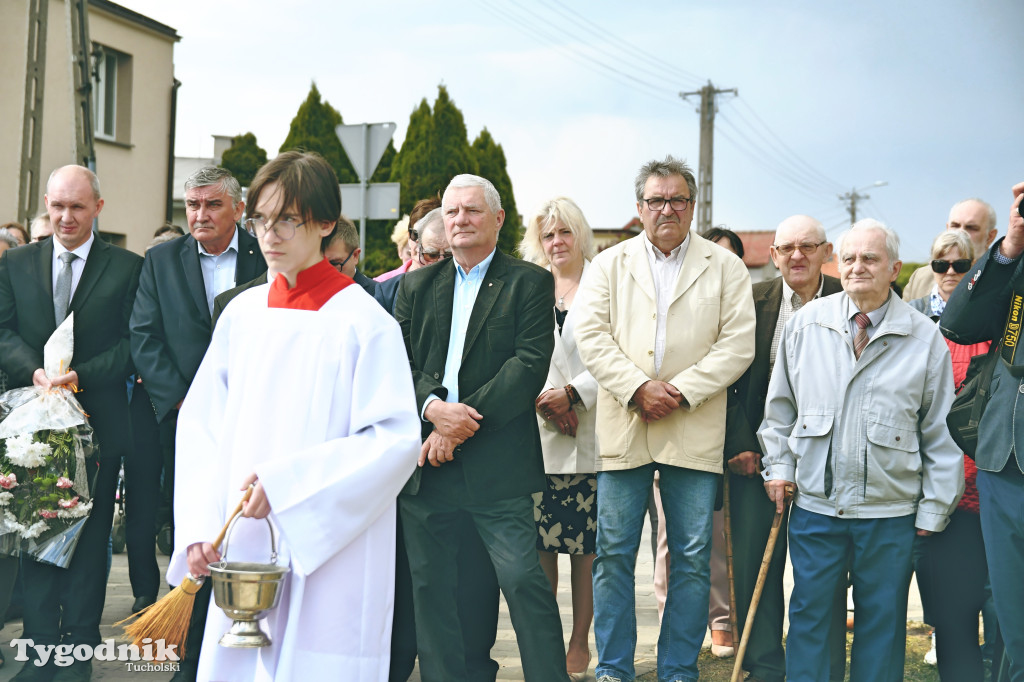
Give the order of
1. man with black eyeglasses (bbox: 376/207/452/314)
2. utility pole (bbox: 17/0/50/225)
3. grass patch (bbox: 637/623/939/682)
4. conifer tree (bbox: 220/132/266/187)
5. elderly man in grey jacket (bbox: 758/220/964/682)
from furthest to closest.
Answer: conifer tree (bbox: 220/132/266/187) → utility pole (bbox: 17/0/50/225) → man with black eyeglasses (bbox: 376/207/452/314) → grass patch (bbox: 637/623/939/682) → elderly man in grey jacket (bbox: 758/220/964/682)

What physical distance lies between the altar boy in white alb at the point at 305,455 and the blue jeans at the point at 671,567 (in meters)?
1.81

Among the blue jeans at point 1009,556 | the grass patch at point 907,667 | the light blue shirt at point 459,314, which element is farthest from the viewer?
the grass patch at point 907,667

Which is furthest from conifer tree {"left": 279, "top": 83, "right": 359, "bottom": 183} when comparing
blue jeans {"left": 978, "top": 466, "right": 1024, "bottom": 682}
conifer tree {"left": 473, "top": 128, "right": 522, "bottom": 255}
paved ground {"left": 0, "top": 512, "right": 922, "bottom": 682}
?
blue jeans {"left": 978, "top": 466, "right": 1024, "bottom": 682}

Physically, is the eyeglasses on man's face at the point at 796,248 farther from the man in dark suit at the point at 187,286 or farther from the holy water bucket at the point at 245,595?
the holy water bucket at the point at 245,595

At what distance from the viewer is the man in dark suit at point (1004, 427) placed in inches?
144

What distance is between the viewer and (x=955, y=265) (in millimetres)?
Result: 5207

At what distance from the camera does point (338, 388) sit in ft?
9.22

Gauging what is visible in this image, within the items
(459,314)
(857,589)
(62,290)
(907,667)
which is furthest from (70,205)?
(907,667)

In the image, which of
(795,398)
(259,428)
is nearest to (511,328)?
(795,398)

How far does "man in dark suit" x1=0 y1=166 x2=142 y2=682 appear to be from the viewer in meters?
4.56

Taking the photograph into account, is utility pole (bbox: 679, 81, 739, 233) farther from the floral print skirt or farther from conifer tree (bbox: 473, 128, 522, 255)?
the floral print skirt

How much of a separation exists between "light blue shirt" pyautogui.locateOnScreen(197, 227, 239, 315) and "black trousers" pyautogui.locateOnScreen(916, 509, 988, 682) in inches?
139

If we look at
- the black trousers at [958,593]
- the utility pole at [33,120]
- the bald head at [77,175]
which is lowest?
the black trousers at [958,593]

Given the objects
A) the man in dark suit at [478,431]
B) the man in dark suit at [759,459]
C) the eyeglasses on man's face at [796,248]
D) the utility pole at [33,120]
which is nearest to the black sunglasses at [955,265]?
the man in dark suit at [759,459]
